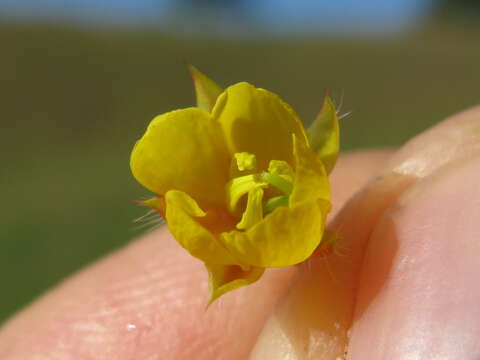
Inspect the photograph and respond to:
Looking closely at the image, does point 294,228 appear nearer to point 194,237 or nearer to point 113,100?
point 194,237

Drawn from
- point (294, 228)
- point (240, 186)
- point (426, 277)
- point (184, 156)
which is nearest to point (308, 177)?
point (294, 228)

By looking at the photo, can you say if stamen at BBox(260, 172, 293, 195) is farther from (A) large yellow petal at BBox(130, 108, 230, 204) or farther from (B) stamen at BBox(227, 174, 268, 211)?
(A) large yellow petal at BBox(130, 108, 230, 204)

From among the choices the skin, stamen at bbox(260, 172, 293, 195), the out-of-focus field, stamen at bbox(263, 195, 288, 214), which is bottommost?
the out-of-focus field

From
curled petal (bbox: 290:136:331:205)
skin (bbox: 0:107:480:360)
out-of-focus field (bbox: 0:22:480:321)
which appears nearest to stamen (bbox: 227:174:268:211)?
curled petal (bbox: 290:136:331:205)

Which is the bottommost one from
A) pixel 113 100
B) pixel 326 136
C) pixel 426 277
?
pixel 113 100

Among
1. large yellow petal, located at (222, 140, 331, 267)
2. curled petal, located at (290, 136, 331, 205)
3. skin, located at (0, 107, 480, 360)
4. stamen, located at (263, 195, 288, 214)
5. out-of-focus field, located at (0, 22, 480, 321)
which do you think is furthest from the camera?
out-of-focus field, located at (0, 22, 480, 321)

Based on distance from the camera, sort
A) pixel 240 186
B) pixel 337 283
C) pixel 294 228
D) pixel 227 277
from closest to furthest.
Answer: pixel 294 228
pixel 227 277
pixel 240 186
pixel 337 283
